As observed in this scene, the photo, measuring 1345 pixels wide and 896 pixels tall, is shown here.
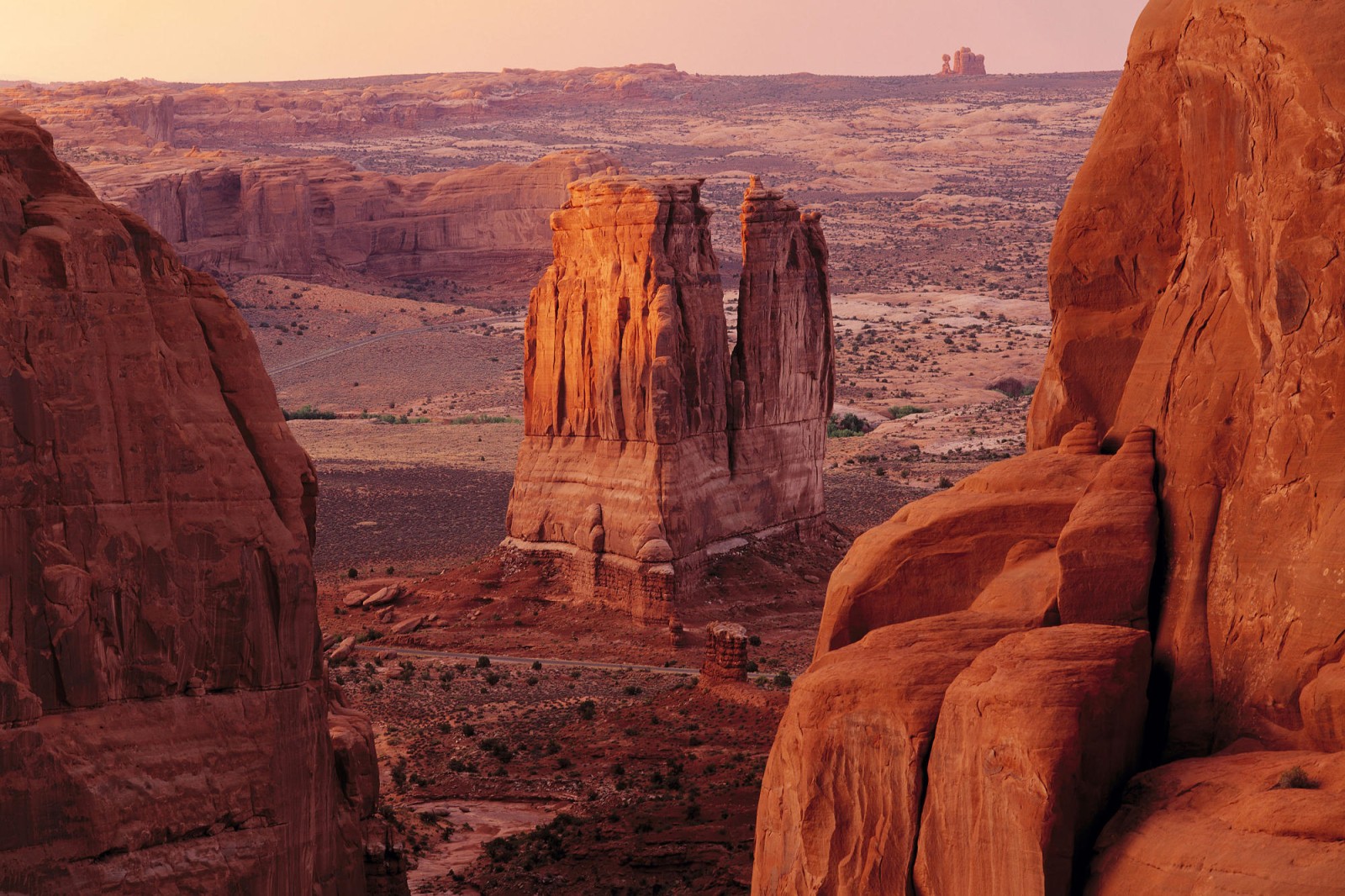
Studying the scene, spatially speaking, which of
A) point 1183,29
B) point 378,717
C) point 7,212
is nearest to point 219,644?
point 7,212

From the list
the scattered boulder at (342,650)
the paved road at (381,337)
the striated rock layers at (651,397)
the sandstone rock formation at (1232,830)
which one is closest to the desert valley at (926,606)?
the sandstone rock formation at (1232,830)

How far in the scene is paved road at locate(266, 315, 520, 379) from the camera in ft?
340

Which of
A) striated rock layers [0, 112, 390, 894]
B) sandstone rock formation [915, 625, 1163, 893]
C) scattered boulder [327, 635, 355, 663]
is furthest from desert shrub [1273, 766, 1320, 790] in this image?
scattered boulder [327, 635, 355, 663]

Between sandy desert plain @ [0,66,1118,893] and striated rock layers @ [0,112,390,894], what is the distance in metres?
8.56

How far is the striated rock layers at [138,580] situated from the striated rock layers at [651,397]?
25794 millimetres

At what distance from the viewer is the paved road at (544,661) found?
40.5 meters

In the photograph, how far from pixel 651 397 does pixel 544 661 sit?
7055 mm

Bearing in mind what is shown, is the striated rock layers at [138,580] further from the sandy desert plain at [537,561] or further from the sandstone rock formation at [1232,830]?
the sandy desert plain at [537,561]

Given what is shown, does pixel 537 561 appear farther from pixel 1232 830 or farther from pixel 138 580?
pixel 1232 830

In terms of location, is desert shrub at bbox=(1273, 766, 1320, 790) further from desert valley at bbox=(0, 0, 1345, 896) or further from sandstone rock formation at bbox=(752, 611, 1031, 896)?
sandstone rock formation at bbox=(752, 611, 1031, 896)

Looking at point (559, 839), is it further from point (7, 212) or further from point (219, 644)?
point (7, 212)

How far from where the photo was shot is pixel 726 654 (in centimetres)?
3650

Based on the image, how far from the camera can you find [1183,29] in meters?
16.9

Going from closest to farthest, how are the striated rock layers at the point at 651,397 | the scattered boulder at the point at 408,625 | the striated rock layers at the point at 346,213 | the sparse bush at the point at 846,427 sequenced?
the striated rock layers at the point at 651,397, the scattered boulder at the point at 408,625, the sparse bush at the point at 846,427, the striated rock layers at the point at 346,213
